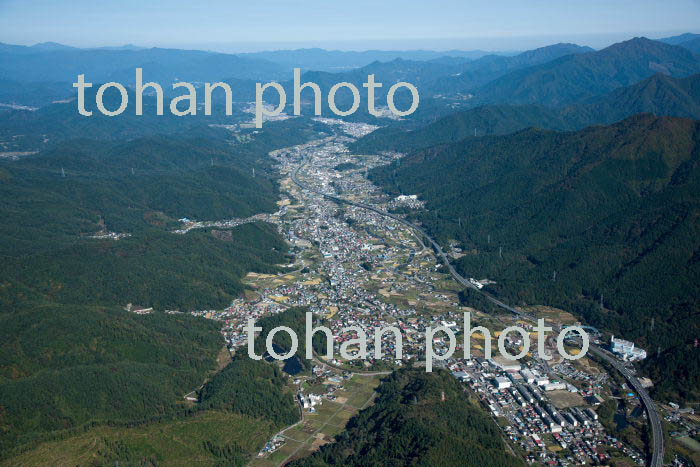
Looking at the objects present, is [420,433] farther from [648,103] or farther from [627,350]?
[648,103]

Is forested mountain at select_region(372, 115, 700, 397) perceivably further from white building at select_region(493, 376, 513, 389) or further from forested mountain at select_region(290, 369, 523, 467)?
forested mountain at select_region(290, 369, 523, 467)

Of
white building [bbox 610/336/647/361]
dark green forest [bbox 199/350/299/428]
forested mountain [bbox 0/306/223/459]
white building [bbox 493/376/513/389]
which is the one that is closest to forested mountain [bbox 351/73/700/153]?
white building [bbox 610/336/647/361]

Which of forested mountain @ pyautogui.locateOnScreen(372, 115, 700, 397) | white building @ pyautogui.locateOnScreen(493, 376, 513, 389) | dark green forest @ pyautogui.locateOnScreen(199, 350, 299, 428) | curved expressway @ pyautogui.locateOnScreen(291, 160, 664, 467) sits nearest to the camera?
curved expressway @ pyautogui.locateOnScreen(291, 160, 664, 467)

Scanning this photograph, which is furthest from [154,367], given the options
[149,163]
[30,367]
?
[149,163]

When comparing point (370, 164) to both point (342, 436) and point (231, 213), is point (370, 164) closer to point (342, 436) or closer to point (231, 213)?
point (231, 213)

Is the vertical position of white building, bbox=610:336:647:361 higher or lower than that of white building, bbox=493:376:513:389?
higher
